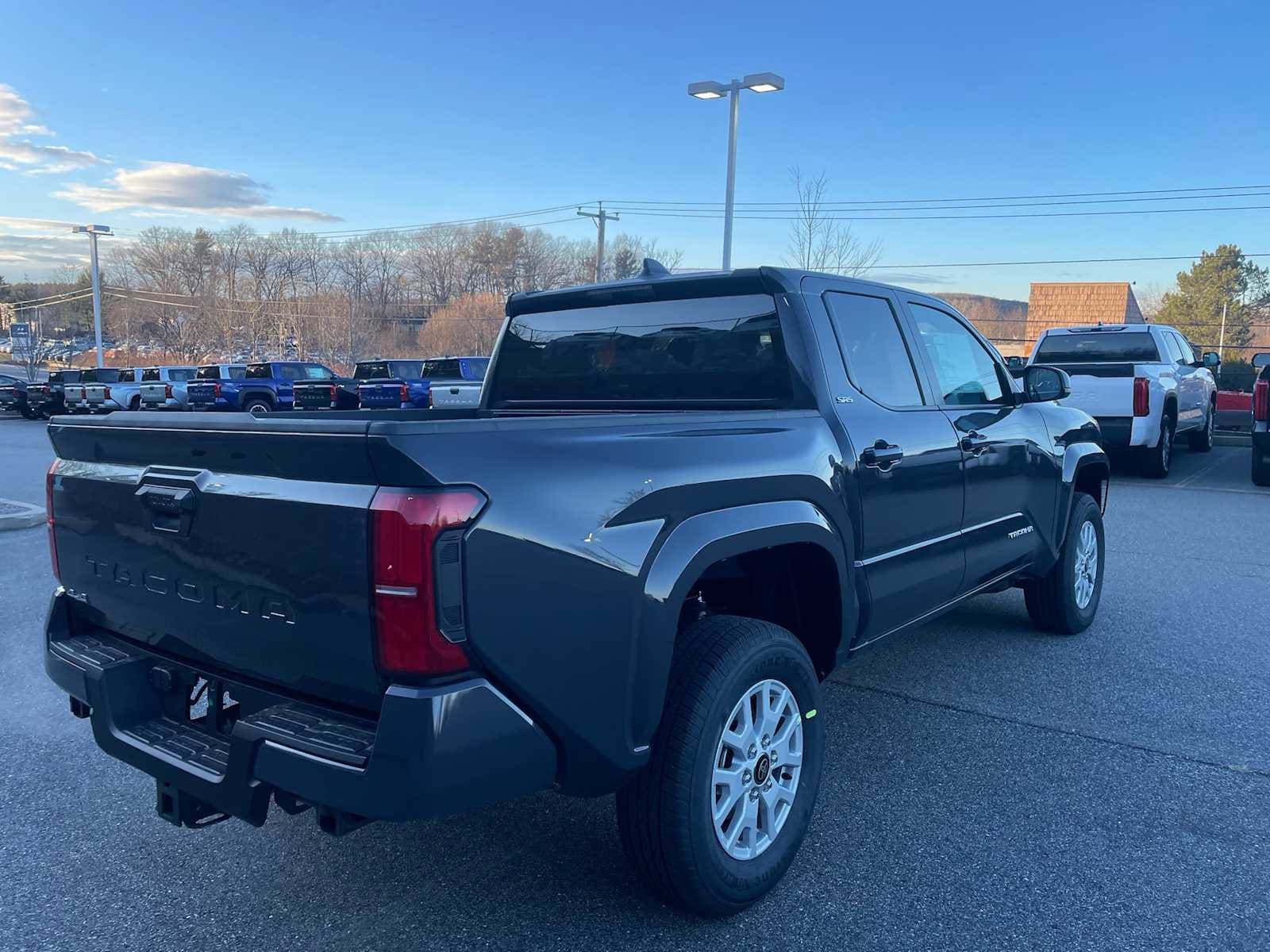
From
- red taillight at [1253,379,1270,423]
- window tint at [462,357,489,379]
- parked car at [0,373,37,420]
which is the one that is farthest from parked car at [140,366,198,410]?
red taillight at [1253,379,1270,423]

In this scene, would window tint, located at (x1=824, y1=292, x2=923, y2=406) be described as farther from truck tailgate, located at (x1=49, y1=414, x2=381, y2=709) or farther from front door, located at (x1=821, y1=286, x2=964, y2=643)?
Result: truck tailgate, located at (x1=49, y1=414, x2=381, y2=709)

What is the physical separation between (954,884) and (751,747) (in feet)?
2.57

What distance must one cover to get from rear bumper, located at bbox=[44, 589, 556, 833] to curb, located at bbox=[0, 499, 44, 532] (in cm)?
756

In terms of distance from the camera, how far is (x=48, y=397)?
30.2 meters

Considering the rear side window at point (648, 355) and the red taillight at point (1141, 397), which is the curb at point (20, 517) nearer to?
the rear side window at point (648, 355)

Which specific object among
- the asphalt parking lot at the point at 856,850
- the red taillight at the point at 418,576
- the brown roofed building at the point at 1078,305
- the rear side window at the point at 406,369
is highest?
the brown roofed building at the point at 1078,305

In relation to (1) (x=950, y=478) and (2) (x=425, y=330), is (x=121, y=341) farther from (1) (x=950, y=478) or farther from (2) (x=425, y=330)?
(1) (x=950, y=478)

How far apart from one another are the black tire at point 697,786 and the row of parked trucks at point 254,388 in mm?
21903

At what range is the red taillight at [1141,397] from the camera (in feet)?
40.1

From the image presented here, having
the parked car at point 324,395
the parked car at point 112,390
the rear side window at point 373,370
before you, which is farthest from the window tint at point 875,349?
the parked car at point 112,390

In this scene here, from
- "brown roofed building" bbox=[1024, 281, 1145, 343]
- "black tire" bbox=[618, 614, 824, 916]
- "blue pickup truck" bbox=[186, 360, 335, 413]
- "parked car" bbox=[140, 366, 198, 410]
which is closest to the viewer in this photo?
"black tire" bbox=[618, 614, 824, 916]

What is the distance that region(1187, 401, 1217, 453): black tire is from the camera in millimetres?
16266

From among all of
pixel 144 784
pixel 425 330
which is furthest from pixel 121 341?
pixel 144 784

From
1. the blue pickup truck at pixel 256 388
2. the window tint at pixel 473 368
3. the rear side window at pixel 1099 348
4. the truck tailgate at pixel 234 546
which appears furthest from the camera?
the blue pickup truck at pixel 256 388
